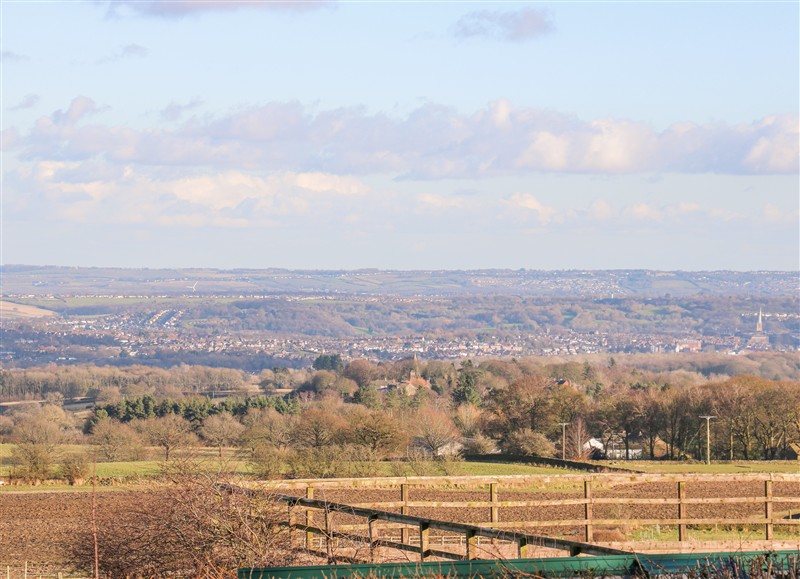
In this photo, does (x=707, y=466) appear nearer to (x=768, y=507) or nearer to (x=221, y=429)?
(x=221, y=429)

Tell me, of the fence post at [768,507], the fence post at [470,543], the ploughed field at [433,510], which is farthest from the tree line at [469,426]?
the fence post at [470,543]

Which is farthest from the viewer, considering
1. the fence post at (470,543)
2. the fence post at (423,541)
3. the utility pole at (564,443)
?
the utility pole at (564,443)

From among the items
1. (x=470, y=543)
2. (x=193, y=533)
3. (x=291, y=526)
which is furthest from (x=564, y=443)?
(x=193, y=533)

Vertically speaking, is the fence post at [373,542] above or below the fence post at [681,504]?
above

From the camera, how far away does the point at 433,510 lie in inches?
1161

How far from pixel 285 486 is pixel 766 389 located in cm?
5736

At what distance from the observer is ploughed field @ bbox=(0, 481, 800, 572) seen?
22.9m

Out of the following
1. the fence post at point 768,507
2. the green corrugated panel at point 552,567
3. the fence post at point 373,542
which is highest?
the green corrugated panel at point 552,567

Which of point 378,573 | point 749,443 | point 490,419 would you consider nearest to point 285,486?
point 378,573

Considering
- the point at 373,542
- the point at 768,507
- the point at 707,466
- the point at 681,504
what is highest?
the point at 373,542

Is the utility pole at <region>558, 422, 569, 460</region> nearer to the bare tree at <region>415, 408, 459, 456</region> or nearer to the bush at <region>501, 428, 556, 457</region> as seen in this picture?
the bush at <region>501, 428, 556, 457</region>

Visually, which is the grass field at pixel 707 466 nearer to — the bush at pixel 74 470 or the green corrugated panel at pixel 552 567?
the bush at pixel 74 470

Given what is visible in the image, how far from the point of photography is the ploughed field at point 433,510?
22.9 meters

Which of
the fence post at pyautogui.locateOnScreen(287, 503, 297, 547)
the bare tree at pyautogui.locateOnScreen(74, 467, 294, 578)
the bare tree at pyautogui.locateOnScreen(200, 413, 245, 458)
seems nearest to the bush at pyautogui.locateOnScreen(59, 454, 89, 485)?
the bare tree at pyautogui.locateOnScreen(200, 413, 245, 458)
